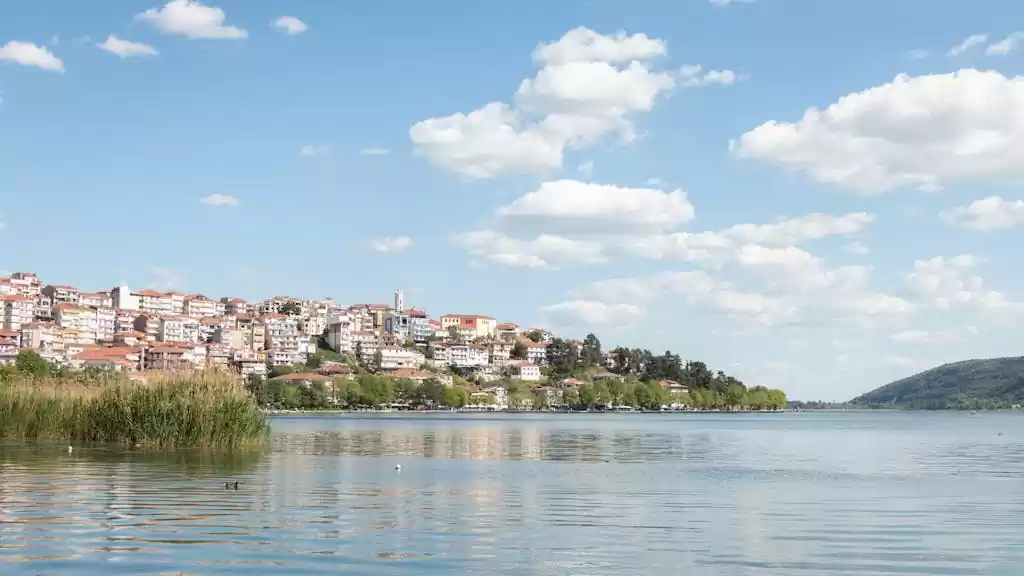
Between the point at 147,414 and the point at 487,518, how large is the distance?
886 inches

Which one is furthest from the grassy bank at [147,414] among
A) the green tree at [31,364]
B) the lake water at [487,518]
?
the green tree at [31,364]

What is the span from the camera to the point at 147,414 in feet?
134

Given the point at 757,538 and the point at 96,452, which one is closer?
the point at 757,538

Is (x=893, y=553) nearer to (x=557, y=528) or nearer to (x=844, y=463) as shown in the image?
(x=557, y=528)

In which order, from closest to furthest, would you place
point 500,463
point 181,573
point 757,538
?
point 181,573
point 757,538
point 500,463

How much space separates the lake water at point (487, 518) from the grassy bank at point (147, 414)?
163 centimetres

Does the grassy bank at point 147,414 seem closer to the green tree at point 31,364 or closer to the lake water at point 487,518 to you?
the lake water at point 487,518

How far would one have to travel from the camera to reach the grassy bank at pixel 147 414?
40.4 meters

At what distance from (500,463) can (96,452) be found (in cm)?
1501

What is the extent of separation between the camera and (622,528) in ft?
69.5

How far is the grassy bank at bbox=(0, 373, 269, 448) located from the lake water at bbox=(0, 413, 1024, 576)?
163 cm

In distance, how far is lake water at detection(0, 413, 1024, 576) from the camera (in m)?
16.5

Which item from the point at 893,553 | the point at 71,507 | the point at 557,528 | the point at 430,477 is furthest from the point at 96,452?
the point at 893,553

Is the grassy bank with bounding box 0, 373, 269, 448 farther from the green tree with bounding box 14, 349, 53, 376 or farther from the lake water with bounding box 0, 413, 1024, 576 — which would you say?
the green tree with bounding box 14, 349, 53, 376
